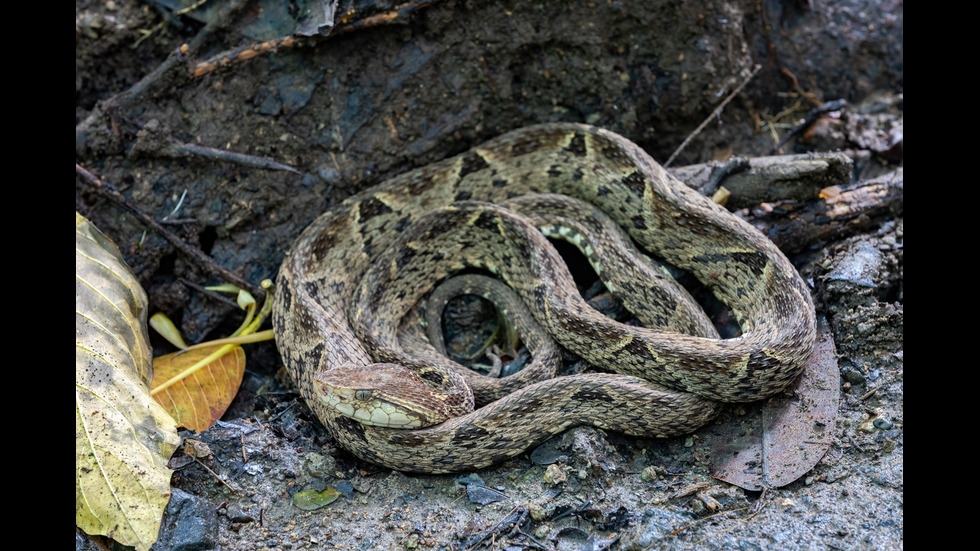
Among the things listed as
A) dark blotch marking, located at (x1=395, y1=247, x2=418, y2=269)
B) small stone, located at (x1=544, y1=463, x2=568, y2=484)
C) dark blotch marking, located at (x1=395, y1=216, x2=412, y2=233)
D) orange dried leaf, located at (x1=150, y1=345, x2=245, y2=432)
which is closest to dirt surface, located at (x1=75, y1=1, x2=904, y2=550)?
small stone, located at (x1=544, y1=463, x2=568, y2=484)

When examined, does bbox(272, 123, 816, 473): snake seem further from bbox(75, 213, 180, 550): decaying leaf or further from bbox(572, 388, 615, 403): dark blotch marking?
bbox(75, 213, 180, 550): decaying leaf

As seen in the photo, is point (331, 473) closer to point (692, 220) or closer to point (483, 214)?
point (483, 214)

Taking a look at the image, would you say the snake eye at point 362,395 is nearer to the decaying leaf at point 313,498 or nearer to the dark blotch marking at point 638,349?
the decaying leaf at point 313,498

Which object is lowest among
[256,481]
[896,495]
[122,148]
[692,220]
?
[896,495]

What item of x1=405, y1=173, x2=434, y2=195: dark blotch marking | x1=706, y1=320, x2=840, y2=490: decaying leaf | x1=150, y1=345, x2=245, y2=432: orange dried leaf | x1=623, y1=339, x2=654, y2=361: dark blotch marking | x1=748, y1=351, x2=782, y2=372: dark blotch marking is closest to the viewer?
x1=706, y1=320, x2=840, y2=490: decaying leaf

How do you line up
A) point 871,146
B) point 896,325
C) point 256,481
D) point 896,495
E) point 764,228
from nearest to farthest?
point 896,495, point 256,481, point 896,325, point 764,228, point 871,146

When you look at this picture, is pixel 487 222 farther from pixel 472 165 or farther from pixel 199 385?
pixel 199 385

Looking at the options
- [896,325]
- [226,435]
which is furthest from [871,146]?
[226,435]
